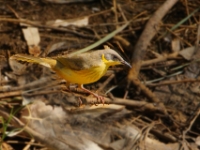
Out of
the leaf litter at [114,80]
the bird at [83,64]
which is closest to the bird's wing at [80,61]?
the bird at [83,64]

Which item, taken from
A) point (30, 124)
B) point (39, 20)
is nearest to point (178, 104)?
point (30, 124)

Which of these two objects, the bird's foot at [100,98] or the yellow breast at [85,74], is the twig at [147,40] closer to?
the bird's foot at [100,98]

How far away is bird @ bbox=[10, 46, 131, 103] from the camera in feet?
2.74

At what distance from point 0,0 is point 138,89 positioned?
1671 mm

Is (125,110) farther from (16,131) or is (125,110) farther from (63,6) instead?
(63,6)

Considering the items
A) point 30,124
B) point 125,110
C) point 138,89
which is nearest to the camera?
point 30,124

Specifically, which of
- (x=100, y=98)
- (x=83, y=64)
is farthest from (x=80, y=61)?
(x=100, y=98)

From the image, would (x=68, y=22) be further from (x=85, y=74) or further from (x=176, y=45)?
(x=85, y=74)

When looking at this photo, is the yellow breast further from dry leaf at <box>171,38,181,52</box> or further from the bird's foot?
dry leaf at <box>171,38,181,52</box>

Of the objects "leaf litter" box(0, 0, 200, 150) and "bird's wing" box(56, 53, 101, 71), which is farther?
"leaf litter" box(0, 0, 200, 150)

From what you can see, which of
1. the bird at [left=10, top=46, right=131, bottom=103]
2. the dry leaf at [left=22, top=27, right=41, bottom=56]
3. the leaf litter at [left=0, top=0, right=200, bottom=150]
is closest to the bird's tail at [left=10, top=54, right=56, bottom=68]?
the bird at [left=10, top=46, right=131, bottom=103]

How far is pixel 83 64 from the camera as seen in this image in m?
0.89

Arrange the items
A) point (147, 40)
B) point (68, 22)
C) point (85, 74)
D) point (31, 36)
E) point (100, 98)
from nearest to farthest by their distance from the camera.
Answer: point (85, 74), point (100, 98), point (147, 40), point (31, 36), point (68, 22)

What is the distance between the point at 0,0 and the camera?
4.11 meters
